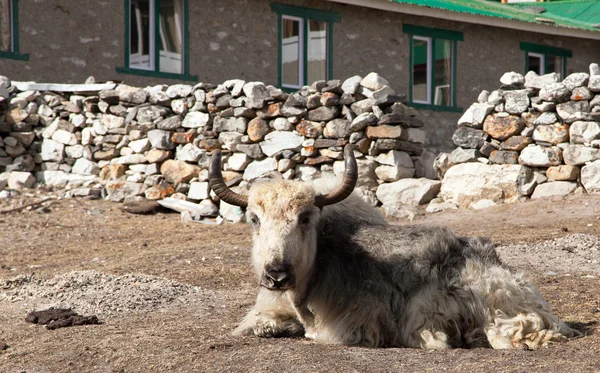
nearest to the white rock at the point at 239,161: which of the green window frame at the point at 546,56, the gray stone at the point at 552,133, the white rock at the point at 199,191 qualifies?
the white rock at the point at 199,191

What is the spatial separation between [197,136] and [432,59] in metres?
7.65

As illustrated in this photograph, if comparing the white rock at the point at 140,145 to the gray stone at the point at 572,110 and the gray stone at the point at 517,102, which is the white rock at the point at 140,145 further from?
the gray stone at the point at 572,110

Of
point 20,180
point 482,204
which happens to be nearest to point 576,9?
point 482,204

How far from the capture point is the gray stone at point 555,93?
469 inches

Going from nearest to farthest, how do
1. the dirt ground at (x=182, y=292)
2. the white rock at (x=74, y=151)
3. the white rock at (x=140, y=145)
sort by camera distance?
the dirt ground at (x=182, y=292), the white rock at (x=140, y=145), the white rock at (x=74, y=151)

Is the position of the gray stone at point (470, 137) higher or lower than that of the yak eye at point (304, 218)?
higher

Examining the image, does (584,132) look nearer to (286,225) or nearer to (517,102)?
(517,102)

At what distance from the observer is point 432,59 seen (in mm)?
19203

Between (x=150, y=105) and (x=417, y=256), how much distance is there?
9.02 meters

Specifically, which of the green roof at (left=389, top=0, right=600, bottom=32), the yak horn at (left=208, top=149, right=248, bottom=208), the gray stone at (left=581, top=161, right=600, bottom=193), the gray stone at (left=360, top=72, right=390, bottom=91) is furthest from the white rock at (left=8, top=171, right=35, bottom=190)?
the yak horn at (left=208, top=149, right=248, bottom=208)

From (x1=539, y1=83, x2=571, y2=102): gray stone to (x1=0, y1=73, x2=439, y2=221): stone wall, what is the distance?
1847 millimetres

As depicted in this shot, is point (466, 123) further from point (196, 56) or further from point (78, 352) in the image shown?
point (78, 352)

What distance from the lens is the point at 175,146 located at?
539 inches

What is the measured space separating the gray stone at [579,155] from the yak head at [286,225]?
6.97m
